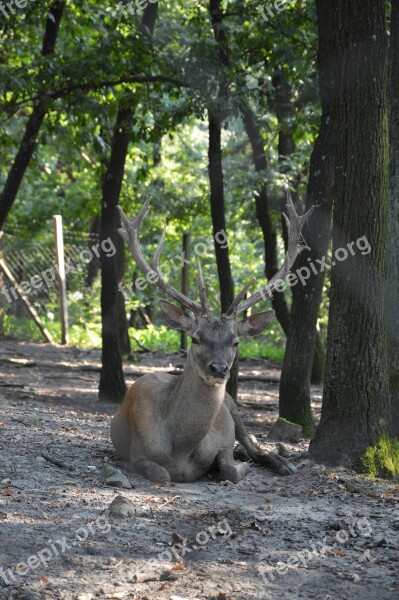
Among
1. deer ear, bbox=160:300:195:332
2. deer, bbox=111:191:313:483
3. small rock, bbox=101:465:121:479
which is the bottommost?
small rock, bbox=101:465:121:479

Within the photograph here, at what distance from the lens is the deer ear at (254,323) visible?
760 cm

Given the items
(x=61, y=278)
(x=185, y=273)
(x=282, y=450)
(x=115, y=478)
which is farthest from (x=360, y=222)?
(x=61, y=278)

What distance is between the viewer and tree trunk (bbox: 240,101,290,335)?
13.2 metres

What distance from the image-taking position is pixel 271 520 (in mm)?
5879

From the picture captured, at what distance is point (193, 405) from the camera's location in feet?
23.8

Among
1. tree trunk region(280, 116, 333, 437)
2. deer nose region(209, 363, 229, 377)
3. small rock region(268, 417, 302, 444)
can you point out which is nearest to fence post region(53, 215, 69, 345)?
tree trunk region(280, 116, 333, 437)

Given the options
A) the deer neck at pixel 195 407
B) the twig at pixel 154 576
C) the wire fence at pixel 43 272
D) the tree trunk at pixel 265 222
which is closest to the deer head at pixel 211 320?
the deer neck at pixel 195 407

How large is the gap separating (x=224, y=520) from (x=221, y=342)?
1.69 m

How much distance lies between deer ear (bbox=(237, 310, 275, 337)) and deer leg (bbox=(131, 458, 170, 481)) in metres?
1.25

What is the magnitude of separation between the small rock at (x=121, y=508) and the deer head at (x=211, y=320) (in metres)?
1.40

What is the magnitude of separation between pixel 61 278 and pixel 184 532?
12927mm

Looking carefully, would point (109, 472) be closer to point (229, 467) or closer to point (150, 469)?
point (150, 469)

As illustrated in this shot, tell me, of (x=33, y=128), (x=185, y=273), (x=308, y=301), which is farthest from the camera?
→ (x=185, y=273)

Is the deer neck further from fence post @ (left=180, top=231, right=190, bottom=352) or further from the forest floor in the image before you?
fence post @ (left=180, top=231, right=190, bottom=352)
